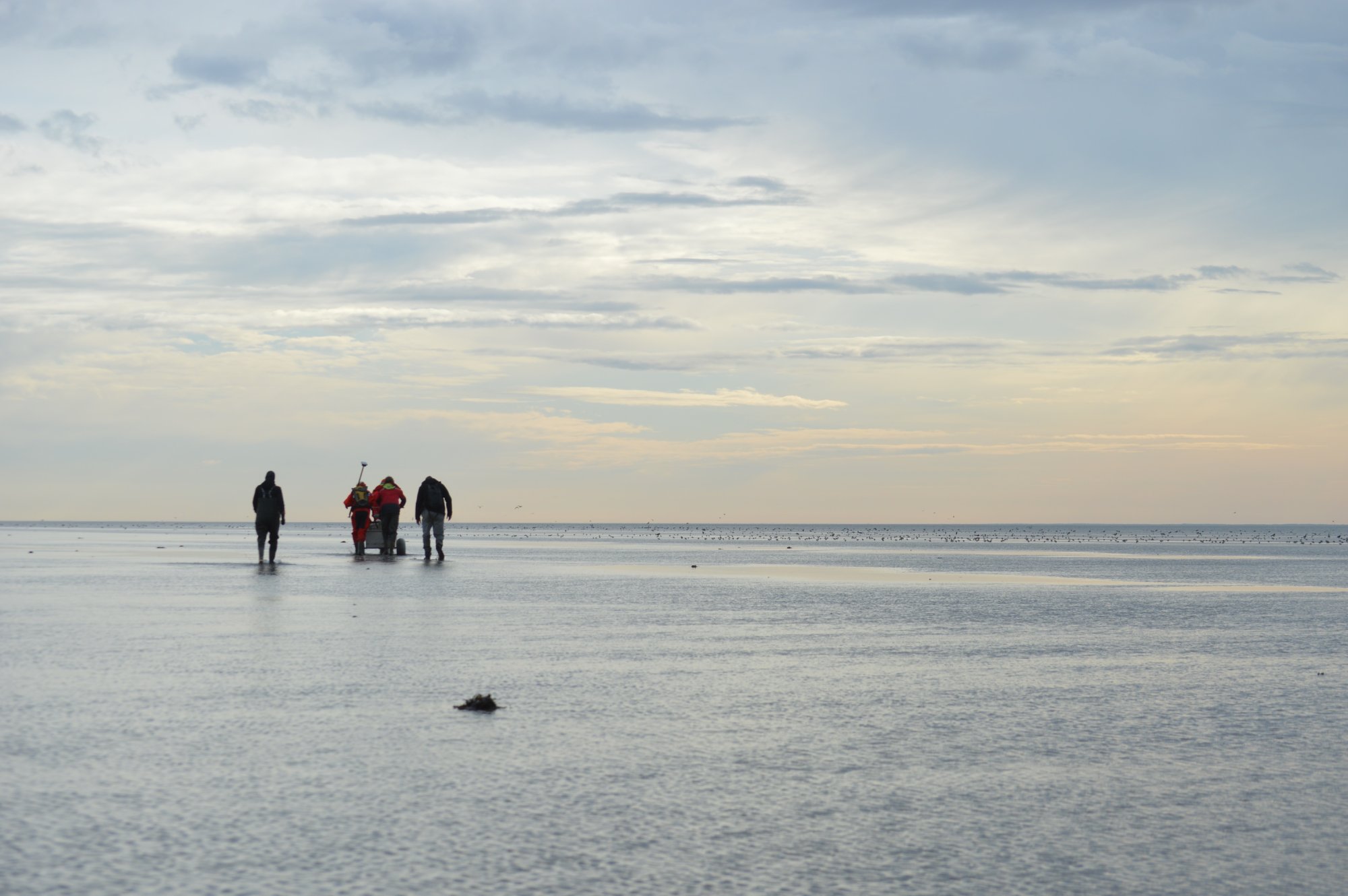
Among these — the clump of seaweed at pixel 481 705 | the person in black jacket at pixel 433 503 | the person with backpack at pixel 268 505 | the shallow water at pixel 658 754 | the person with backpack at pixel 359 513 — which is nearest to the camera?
the shallow water at pixel 658 754

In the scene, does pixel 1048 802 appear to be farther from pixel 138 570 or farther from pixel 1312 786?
pixel 138 570

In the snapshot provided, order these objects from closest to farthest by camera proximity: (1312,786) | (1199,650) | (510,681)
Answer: (1312,786)
(510,681)
(1199,650)

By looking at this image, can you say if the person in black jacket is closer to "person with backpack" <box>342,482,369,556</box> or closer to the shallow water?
"person with backpack" <box>342,482,369,556</box>

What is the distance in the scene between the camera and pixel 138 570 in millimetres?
31656

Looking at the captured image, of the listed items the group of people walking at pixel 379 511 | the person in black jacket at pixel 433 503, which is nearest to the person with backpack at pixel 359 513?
the group of people walking at pixel 379 511

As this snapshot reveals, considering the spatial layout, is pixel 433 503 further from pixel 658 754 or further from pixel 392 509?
pixel 658 754

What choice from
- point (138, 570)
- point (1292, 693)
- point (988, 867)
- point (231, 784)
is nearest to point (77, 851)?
point (231, 784)

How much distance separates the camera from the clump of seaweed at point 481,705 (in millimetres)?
10266

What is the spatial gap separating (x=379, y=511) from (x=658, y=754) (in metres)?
31.1

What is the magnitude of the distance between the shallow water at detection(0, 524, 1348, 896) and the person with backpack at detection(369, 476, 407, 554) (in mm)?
17932

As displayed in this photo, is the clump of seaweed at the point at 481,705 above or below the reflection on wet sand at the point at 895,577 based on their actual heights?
above

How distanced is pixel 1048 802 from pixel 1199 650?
940cm

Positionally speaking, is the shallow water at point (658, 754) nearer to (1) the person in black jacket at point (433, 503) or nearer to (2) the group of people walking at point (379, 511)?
(2) the group of people walking at point (379, 511)

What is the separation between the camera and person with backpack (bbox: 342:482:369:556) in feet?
127
